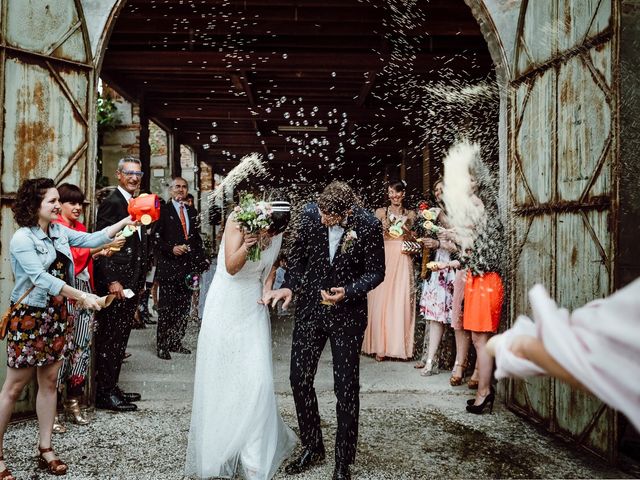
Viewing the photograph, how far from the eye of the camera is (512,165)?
6023 mm

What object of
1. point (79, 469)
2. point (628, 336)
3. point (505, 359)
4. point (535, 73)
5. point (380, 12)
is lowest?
point (79, 469)

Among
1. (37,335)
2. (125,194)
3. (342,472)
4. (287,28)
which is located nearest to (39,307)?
(37,335)

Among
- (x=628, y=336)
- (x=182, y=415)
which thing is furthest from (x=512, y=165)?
(x=628, y=336)

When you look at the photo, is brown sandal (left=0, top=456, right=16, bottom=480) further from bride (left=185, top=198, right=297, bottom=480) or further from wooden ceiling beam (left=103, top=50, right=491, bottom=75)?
wooden ceiling beam (left=103, top=50, right=491, bottom=75)

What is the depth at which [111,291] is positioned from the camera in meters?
5.64

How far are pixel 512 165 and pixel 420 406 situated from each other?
246 centimetres

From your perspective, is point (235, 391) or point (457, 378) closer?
point (235, 391)

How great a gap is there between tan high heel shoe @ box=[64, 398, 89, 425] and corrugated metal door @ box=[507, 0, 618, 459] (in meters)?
3.84

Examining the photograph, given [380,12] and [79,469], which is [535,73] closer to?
[380,12]

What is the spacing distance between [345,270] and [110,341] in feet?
8.96

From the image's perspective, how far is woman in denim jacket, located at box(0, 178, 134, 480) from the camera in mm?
3992

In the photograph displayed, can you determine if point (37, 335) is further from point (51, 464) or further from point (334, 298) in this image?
point (334, 298)

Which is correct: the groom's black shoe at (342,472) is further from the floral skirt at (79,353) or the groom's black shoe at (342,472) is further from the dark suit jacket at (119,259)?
the dark suit jacket at (119,259)

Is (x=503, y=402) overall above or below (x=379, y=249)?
below
